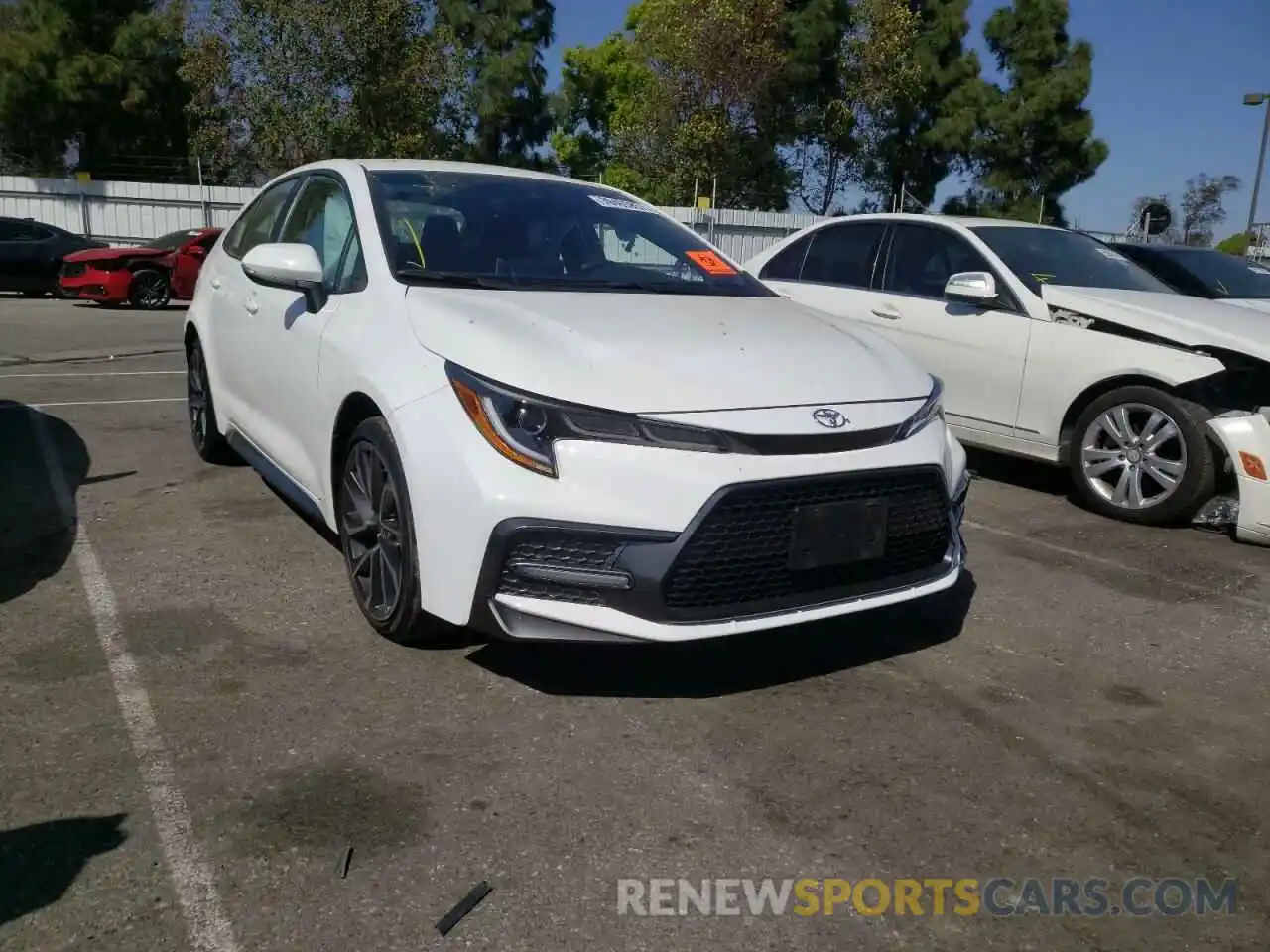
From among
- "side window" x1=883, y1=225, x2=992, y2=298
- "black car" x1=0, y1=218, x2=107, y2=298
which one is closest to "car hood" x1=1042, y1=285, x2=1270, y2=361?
"side window" x1=883, y1=225, x2=992, y2=298

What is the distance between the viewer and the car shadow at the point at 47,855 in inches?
86.1

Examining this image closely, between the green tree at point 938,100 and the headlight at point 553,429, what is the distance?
3758cm

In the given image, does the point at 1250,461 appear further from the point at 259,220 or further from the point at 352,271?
the point at 259,220

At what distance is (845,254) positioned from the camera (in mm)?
7109

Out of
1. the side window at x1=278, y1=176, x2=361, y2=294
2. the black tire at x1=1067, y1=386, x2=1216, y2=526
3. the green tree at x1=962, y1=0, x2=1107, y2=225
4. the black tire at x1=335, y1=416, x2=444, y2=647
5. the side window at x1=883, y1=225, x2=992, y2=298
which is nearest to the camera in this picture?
the black tire at x1=335, y1=416, x2=444, y2=647

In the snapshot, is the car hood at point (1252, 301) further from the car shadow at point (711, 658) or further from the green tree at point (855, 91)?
the green tree at point (855, 91)

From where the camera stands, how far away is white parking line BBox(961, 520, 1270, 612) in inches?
174

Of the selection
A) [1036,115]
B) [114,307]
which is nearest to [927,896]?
[114,307]

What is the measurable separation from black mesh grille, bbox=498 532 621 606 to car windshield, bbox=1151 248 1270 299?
6.60 m

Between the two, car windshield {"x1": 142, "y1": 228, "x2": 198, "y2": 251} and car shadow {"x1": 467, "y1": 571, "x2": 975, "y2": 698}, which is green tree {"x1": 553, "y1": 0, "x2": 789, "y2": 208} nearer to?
car windshield {"x1": 142, "y1": 228, "x2": 198, "y2": 251}

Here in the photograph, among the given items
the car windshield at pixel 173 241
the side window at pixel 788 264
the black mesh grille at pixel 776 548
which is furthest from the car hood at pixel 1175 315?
the car windshield at pixel 173 241

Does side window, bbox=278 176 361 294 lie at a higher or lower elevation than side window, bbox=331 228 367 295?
higher

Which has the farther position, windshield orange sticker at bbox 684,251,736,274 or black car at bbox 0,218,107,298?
black car at bbox 0,218,107,298

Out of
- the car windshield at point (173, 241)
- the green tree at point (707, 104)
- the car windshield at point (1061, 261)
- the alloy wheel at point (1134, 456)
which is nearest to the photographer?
the alloy wheel at point (1134, 456)
